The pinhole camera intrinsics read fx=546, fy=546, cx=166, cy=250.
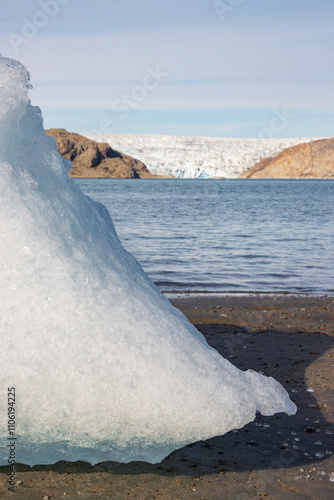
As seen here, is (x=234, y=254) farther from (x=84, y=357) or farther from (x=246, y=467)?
(x=84, y=357)

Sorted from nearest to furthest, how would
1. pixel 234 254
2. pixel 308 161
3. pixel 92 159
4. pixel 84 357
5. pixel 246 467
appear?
1. pixel 84 357
2. pixel 246 467
3. pixel 234 254
4. pixel 92 159
5. pixel 308 161

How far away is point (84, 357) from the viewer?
3.30 metres

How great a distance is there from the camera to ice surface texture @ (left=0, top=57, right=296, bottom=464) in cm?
326

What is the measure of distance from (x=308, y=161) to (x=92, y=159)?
244ft

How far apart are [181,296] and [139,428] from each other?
8846 mm

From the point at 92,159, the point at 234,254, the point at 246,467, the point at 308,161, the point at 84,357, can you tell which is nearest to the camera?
the point at 84,357

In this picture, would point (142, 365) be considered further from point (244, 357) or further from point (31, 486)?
point (244, 357)

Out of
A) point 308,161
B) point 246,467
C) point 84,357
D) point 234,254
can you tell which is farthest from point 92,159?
point 84,357

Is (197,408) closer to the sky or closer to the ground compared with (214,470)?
closer to the sky

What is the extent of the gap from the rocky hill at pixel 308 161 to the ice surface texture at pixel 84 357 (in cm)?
19371

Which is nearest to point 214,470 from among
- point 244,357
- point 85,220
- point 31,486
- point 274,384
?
point 274,384

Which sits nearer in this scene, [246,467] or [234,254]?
[246,467]

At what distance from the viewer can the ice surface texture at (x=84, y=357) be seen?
10.7ft

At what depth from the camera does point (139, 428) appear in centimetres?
331
